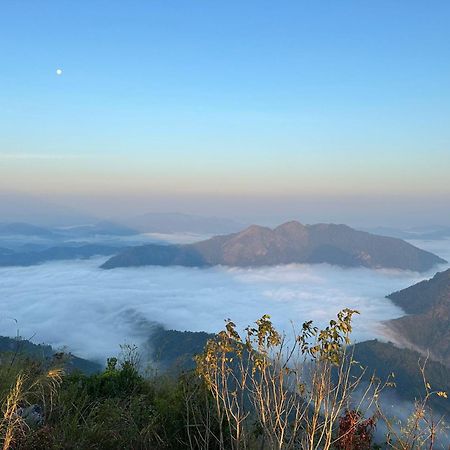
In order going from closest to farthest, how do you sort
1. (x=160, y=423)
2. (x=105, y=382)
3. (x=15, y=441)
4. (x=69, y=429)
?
(x=15, y=441)
(x=69, y=429)
(x=160, y=423)
(x=105, y=382)

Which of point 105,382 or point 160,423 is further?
point 105,382

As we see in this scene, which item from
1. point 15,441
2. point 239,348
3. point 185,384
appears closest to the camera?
point 15,441

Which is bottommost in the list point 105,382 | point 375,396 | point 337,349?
point 105,382

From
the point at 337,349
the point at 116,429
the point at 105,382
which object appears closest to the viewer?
the point at 337,349

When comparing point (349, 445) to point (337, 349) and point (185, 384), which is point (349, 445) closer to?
point (337, 349)

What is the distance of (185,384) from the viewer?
12445 mm

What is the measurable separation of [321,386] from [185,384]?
20.0ft

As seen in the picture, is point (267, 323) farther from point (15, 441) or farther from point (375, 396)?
point (15, 441)

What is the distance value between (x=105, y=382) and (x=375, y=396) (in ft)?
35.1

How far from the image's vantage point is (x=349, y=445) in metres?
9.20

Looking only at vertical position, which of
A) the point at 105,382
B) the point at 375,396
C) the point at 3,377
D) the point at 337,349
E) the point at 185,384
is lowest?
the point at 105,382

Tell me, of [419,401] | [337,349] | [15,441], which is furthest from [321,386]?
[15,441]

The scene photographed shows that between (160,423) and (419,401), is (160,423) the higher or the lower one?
the lower one

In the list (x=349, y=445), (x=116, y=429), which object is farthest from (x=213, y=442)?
(x=349, y=445)
